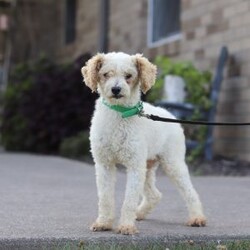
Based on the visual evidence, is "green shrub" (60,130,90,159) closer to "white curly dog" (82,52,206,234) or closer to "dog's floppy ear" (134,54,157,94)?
"white curly dog" (82,52,206,234)

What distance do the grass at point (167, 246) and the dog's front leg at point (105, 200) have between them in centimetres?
39

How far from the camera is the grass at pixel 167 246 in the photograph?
4.99 m

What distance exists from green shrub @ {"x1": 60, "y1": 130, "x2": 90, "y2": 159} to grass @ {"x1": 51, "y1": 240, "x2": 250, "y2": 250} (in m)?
7.95

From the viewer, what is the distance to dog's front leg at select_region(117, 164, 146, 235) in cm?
530

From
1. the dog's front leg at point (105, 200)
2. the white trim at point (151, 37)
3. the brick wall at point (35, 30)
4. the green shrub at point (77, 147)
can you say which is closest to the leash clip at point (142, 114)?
the dog's front leg at point (105, 200)

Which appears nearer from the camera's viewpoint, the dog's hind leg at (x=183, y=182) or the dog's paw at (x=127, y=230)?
the dog's paw at (x=127, y=230)

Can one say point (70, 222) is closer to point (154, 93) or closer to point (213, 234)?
point (213, 234)

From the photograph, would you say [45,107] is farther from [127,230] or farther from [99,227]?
[127,230]

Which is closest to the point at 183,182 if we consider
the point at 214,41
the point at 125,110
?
the point at 125,110

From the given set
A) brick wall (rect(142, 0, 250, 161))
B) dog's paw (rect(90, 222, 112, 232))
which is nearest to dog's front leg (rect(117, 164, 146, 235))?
dog's paw (rect(90, 222, 112, 232))

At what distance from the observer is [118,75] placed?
17.3 feet

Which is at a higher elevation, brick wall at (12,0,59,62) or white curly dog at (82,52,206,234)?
brick wall at (12,0,59,62)

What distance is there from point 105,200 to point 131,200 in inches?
9.2

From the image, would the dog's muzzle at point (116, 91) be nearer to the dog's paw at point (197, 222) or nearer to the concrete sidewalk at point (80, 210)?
the concrete sidewalk at point (80, 210)
